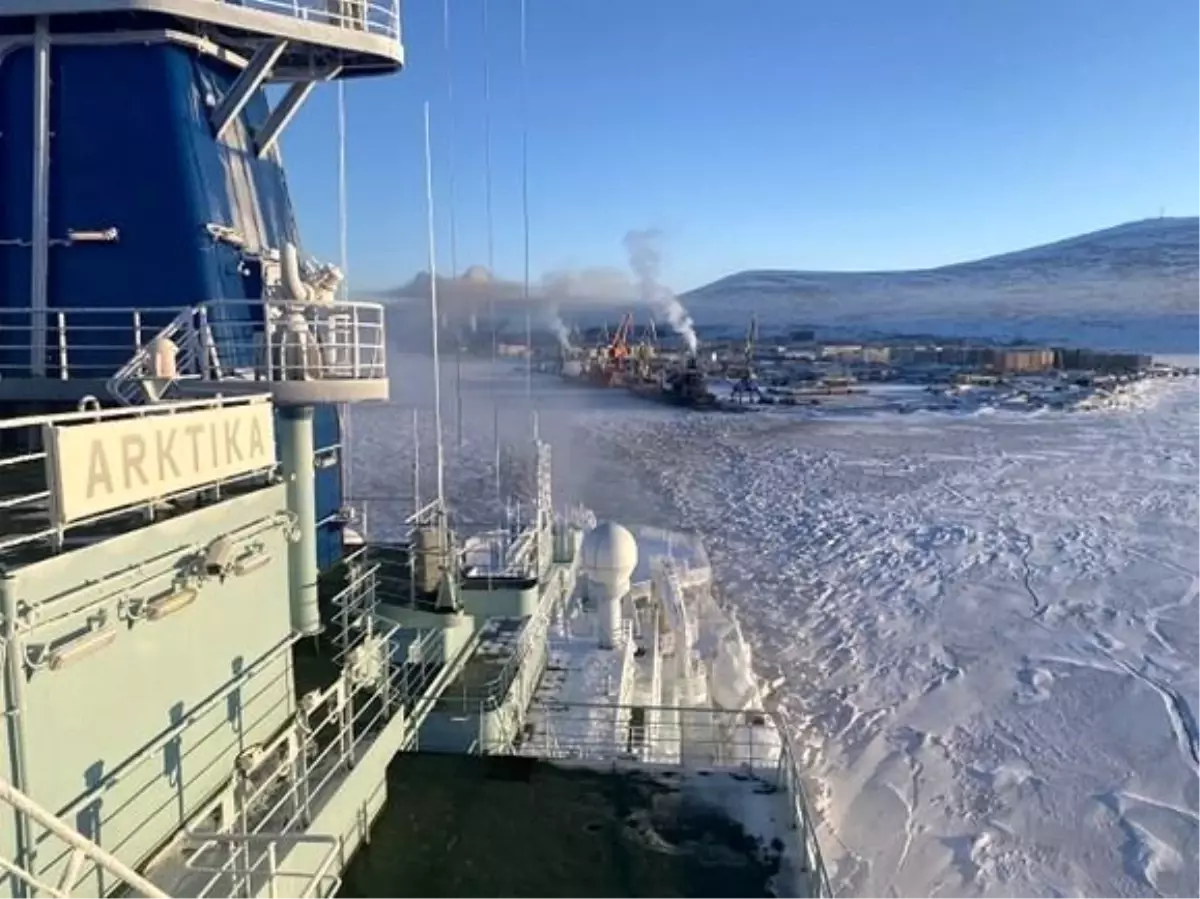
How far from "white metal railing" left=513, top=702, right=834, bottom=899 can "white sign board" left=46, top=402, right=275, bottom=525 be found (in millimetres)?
3856

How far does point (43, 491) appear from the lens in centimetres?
670

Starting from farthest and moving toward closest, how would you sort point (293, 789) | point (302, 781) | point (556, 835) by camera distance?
point (556, 835)
point (302, 781)
point (293, 789)

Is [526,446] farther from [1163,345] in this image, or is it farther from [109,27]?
[1163,345]

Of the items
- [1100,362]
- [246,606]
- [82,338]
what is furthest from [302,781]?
[1100,362]

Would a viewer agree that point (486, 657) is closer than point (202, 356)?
No

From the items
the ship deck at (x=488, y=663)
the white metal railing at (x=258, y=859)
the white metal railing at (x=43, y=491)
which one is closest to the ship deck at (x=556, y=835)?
the white metal railing at (x=258, y=859)

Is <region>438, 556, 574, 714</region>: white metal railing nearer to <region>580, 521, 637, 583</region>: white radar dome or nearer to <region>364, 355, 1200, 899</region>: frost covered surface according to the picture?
<region>580, 521, 637, 583</region>: white radar dome

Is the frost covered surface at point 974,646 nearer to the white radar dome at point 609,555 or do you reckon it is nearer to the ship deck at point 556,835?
the ship deck at point 556,835

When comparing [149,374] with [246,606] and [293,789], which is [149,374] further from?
[293,789]

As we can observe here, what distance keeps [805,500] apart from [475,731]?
879 inches

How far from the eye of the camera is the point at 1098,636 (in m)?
17.5

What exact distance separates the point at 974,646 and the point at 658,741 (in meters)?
9.06

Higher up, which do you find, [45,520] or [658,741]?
[45,520]

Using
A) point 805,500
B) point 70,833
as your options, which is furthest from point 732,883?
point 805,500
